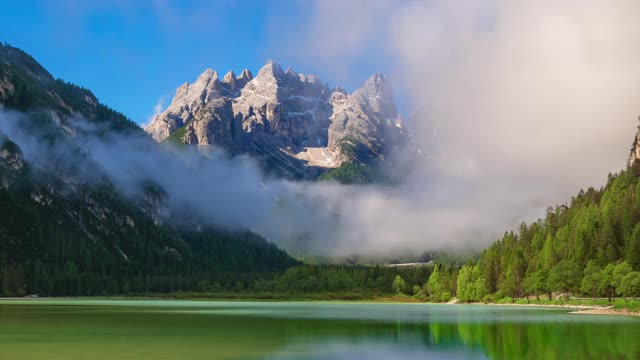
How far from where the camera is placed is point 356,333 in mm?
72562

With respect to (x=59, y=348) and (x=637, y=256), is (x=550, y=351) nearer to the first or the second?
(x=59, y=348)

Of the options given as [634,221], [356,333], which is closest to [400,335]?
[356,333]

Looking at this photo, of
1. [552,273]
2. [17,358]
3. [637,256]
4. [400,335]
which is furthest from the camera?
[552,273]

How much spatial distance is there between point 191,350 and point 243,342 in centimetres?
855

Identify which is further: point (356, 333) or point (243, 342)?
point (356, 333)

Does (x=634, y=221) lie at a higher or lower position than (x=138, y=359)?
higher

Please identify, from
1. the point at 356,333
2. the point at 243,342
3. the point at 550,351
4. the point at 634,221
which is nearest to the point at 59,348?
the point at 243,342

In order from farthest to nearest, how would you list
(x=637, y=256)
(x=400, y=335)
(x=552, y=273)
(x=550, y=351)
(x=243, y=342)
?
(x=552, y=273) → (x=637, y=256) → (x=400, y=335) → (x=243, y=342) → (x=550, y=351)

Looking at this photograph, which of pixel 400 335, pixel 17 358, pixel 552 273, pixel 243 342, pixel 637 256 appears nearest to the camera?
pixel 17 358

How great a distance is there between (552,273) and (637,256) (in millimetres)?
25335

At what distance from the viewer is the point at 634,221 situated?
192625 mm

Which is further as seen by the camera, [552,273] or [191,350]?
[552,273]

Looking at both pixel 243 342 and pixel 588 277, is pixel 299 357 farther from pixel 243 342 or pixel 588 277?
pixel 588 277

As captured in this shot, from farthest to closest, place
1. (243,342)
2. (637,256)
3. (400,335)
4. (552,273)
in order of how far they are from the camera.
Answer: (552,273), (637,256), (400,335), (243,342)
